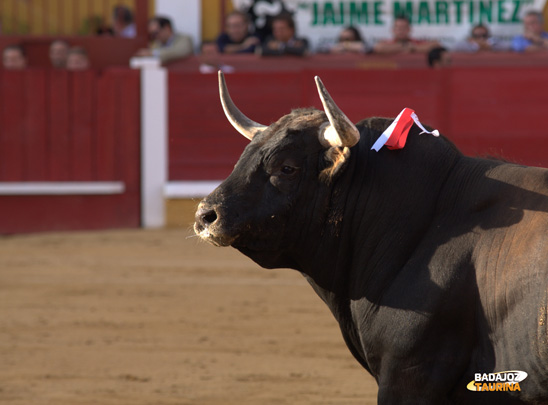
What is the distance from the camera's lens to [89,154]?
8898 millimetres

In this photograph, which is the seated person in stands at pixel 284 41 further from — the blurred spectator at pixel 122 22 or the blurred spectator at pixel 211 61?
the blurred spectator at pixel 122 22

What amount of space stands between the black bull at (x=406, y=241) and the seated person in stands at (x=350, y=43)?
6634 millimetres

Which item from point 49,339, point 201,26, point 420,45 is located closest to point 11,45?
point 201,26

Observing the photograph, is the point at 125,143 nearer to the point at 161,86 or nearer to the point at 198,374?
the point at 161,86

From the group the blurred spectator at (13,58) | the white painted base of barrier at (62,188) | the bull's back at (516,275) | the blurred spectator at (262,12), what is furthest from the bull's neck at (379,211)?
the blurred spectator at (262,12)

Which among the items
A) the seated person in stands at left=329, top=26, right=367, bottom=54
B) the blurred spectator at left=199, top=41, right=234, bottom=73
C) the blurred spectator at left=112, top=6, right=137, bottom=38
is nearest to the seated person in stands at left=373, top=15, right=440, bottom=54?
the seated person in stands at left=329, top=26, right=367, bottom=54

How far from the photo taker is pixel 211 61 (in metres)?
9.04

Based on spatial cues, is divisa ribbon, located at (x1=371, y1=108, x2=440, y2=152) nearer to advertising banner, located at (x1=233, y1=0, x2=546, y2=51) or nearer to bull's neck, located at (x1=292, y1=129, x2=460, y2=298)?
bull's neck, located at (x1=292, y1=129, x2=460, y2=298)

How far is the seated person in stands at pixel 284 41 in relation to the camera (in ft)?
29.4

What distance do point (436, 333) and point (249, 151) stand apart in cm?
69

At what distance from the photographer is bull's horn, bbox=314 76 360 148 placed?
2357 millimetres

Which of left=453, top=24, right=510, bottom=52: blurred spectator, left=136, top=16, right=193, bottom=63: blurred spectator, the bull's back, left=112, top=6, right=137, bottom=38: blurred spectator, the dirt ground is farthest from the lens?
left=112, top=6, right=137, bottom=38: blurred spectator

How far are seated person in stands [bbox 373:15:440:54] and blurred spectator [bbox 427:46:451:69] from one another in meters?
0.22

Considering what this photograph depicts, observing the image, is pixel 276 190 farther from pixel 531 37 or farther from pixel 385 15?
pixel 385 15
